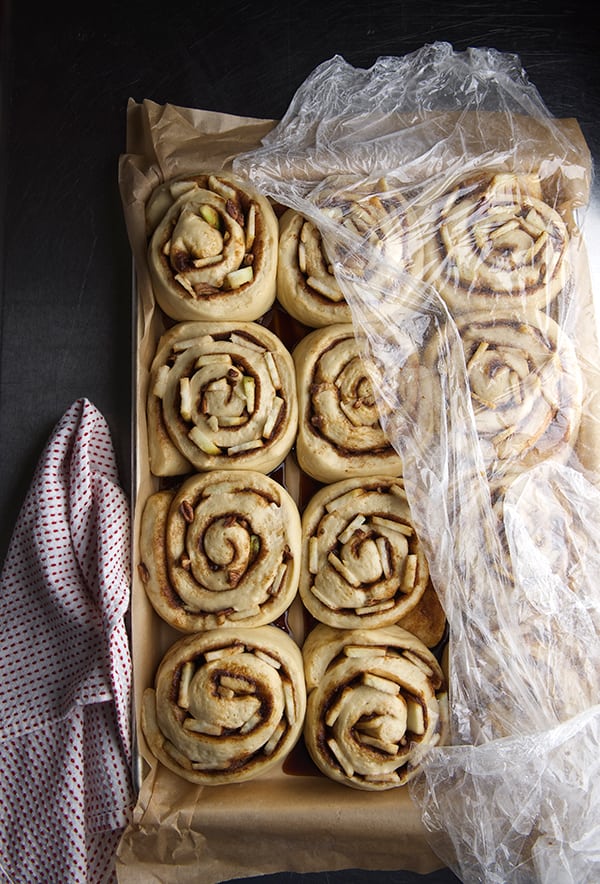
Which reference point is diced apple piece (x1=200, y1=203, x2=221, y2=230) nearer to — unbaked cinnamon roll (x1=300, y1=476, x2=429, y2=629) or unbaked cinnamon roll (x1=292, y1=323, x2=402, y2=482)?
unbaked cinnamon roll (x1=292, y1=323, x2=402, y2=482)

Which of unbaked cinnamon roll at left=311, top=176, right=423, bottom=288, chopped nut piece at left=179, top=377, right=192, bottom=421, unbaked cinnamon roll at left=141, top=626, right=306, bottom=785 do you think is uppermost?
unbaked cinnamon roll at left=311, top=176, right=423, bottom=288

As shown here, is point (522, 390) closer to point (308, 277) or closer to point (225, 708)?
point (308, 277)

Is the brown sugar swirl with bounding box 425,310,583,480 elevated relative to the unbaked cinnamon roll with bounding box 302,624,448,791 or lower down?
elevated

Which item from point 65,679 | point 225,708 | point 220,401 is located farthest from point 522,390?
point 65,679

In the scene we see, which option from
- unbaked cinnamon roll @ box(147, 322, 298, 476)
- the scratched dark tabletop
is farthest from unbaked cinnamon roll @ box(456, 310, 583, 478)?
the scratched dark tabletop

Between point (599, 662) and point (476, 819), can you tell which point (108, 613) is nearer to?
point (476, 819)

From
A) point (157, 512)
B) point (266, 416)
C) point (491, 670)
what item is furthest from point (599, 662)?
point (157, 512)

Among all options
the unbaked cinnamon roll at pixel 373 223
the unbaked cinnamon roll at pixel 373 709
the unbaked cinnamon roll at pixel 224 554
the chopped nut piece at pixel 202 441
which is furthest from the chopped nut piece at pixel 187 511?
the unbaked cinnamon roll at pixel 373 223
